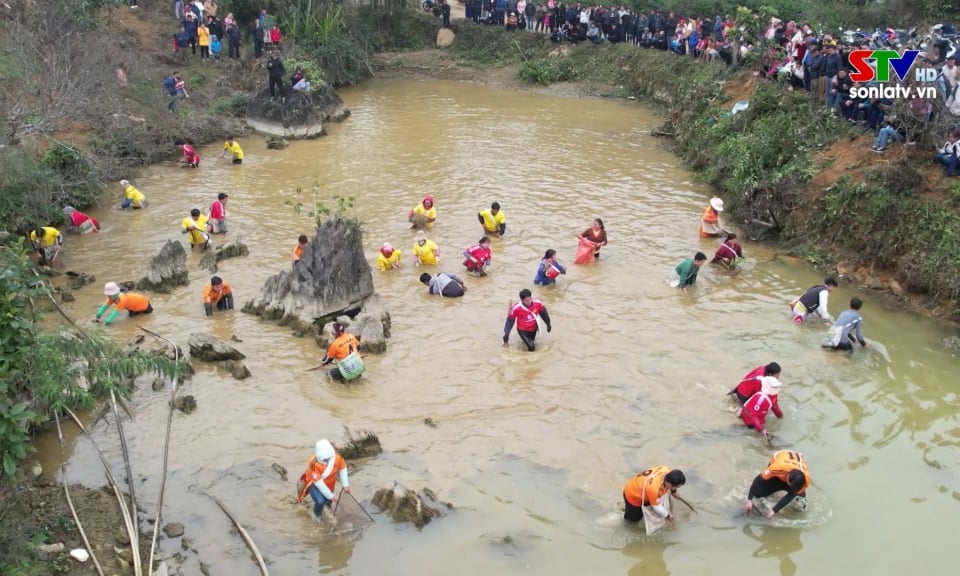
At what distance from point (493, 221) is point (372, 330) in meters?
5.72

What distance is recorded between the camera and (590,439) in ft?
36.4

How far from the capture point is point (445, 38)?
4016 centimetres

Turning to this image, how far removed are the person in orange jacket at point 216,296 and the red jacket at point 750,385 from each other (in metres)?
9.61

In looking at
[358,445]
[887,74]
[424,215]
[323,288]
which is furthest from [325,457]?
[887,74]

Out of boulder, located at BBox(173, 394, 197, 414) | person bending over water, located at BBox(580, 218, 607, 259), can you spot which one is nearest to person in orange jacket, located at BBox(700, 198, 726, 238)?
person bending over water, located at BBox(580, 218, 607, 259)

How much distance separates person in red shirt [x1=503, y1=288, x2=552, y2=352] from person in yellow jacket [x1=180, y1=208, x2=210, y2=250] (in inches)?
333

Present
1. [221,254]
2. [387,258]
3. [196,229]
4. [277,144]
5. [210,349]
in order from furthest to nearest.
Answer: [277,144] → [196,229] → [221,254] → [387,258] → [210,349]

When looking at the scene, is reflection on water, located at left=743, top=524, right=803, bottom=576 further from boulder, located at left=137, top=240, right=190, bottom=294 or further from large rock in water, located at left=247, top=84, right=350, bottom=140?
large rock in water, located at left=247, top=84, right=350, bottom=140

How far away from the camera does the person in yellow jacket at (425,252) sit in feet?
55.1

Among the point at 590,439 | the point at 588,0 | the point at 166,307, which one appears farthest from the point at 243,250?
the point at 588,0

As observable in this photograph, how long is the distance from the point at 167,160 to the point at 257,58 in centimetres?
878

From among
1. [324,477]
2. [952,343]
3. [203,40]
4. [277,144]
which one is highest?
[203,40]

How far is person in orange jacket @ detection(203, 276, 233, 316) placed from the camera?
14.6 meters

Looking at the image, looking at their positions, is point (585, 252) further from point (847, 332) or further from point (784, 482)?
point (784, 482)
